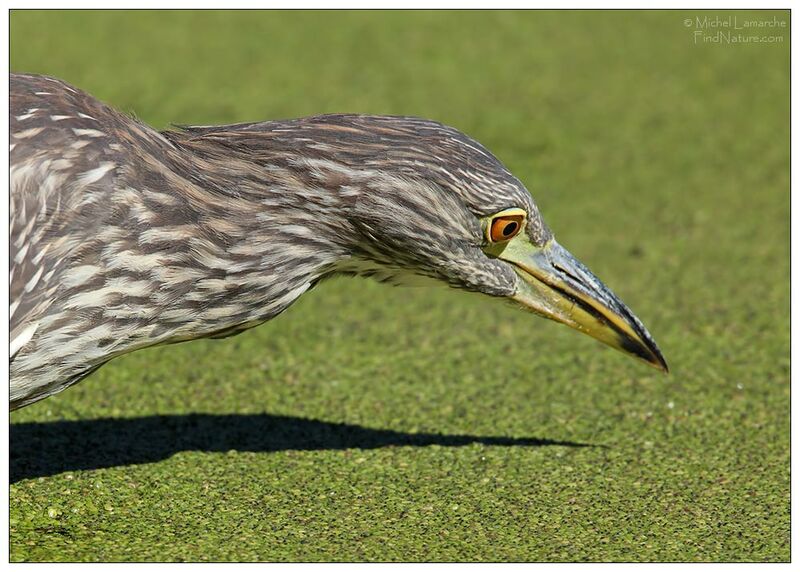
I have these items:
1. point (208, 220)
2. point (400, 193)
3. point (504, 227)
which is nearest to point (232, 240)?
point (208, 220)

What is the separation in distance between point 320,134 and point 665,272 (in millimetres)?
2463

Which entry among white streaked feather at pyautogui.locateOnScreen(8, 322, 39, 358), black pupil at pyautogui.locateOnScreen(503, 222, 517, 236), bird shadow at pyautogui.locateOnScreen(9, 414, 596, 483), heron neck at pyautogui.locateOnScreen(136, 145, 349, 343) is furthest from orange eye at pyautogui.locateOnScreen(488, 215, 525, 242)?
white streaked feather at pyautogui.locateOnScreen(8, 322, 39, 358)

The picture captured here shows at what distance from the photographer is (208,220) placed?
9.16 ft

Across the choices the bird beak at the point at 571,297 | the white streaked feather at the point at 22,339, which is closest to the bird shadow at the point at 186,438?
the bird beak at the point at 571,297

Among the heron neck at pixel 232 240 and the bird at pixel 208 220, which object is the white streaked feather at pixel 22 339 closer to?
the bird at pixel 208 220

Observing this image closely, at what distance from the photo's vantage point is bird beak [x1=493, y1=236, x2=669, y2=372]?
318 centimetres

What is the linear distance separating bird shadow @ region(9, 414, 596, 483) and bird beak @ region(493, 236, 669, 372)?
0.39m

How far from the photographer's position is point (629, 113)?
6.49m

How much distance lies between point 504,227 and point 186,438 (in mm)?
1189

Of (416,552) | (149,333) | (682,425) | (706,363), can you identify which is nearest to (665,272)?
(706,363)

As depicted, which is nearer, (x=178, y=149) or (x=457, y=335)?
(x=178, y=149)

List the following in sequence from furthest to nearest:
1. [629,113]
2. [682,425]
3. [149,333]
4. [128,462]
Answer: [629,113]
[682,425]
[128,462]
[149,333]

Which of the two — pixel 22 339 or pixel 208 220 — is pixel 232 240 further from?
Answer: pixel 22 339

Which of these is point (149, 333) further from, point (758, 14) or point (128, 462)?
point (758, 14)
